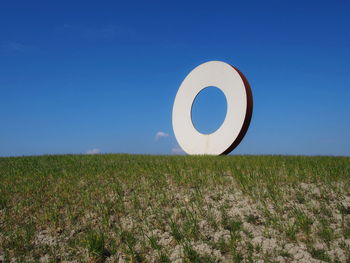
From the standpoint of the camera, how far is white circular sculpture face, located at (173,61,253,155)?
11.9 meters

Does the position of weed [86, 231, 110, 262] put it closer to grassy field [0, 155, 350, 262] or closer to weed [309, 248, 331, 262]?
grassy field [0, 155, 350, 262]

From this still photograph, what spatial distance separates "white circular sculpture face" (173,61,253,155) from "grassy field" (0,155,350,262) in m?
4.66

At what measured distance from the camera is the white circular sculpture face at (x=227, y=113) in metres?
11.9

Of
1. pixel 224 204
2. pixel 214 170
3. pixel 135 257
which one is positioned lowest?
pixel 135 257

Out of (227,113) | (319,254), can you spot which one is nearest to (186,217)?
(319,254)

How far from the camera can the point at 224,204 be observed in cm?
518

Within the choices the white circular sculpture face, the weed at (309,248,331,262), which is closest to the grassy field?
the weed at (309,248,331,262)

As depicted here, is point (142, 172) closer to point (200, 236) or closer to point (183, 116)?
point (200, 236)

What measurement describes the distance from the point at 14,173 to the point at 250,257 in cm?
760

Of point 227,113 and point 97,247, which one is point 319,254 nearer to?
point 97,247

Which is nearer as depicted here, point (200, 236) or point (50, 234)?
point (200, 236)

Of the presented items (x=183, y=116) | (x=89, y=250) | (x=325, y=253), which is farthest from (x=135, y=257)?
(x=183, y=116)

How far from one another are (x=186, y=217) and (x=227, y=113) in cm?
801

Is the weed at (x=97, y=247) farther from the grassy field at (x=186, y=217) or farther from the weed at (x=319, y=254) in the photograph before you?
the weed at (x=319, y=254)
